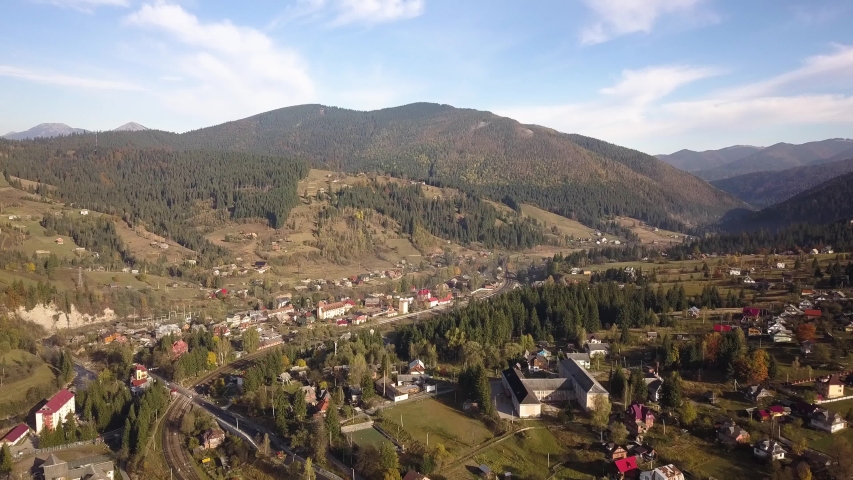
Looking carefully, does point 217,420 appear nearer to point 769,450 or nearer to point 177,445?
point 177,445

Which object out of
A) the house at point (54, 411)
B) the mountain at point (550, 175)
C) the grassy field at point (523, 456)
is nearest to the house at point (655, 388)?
the grassy field at point (523, 456)

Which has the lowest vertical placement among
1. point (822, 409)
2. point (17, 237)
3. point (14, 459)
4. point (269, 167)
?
point (14, 459)

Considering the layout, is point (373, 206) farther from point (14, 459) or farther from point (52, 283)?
point (14, 459)

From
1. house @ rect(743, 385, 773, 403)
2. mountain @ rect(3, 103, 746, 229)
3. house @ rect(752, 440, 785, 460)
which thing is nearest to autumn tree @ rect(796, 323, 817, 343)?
house @ rect(743, 385, 773, 403)

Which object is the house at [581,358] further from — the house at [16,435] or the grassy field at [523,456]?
the house at [16,435]

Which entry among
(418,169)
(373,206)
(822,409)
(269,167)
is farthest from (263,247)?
(418,169)

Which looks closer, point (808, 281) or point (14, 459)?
point (14, 459)
